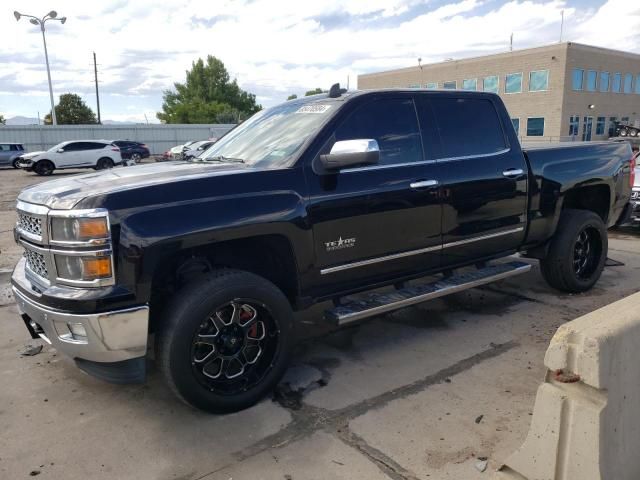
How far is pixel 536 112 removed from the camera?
44125 millimetres

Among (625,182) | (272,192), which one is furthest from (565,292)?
(272,192)

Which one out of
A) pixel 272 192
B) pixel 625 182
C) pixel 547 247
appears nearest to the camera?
pixel 272 192

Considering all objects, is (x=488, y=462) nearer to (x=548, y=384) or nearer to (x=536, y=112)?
(x=548, y=384)

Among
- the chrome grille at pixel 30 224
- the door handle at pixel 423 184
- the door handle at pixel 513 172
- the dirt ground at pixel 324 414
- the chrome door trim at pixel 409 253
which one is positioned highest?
the door handle at pixel 513 172

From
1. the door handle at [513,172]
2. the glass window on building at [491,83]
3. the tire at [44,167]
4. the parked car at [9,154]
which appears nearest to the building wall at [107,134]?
the parked car at [9,154]

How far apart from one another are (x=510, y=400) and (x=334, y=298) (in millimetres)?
1356

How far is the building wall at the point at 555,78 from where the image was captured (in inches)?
1652

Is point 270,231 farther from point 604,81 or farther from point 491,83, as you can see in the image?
point 604,81

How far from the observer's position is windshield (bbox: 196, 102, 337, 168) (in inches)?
149

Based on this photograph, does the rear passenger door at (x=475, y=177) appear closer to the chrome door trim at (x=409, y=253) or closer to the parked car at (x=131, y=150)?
the chrome door trim at (x=409, y=253)

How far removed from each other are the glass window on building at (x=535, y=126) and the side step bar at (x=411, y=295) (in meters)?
43.5

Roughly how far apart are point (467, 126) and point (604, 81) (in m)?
48.7

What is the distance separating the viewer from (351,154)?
3.45 m

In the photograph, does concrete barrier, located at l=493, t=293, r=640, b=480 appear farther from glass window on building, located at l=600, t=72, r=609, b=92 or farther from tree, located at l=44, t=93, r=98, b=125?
tree, located at l=44, t=93, r=98, b=125
